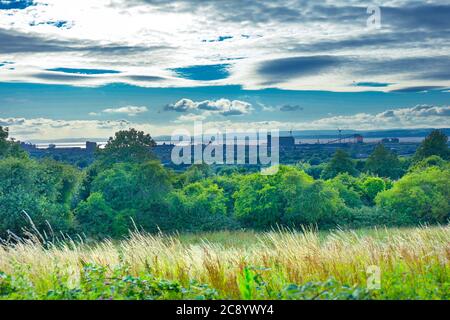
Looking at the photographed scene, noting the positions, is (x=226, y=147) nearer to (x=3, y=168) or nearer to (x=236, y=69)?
(x=236, y=69)

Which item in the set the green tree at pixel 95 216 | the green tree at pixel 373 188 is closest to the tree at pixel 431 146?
the green tree at pixel 373 188

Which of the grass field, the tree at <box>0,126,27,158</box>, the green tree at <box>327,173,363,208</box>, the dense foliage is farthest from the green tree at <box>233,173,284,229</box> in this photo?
the grass field

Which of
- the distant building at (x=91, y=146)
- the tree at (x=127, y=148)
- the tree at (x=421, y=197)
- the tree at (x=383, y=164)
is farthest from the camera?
the tree at (x=383, y=164)

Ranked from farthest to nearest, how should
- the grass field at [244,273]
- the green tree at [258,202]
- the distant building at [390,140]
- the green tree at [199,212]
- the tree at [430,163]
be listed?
the distant building at [390,140]
the tree at [430,163]
the green tree at [199,212]
the green tree at [258,202]
the grass field at [244,273]

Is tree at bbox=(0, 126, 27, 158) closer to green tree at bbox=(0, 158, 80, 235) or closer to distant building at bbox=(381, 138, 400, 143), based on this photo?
green tree at bbox=(0, 158, 80, 235)

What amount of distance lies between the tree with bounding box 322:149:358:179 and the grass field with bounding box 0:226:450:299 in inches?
1068

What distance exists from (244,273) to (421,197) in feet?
81.9

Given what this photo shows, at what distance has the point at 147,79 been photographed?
33938mm

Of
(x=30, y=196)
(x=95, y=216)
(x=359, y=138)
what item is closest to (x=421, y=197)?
(x=359, y=138)

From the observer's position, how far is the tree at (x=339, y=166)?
36.0 meters

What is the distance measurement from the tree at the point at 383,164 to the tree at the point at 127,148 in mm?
14269

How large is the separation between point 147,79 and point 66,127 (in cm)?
548

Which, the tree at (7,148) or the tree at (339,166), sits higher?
the tree at (7,148)

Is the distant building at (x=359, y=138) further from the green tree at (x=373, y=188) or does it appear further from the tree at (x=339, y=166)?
the green tree at (x=373, y=188)
